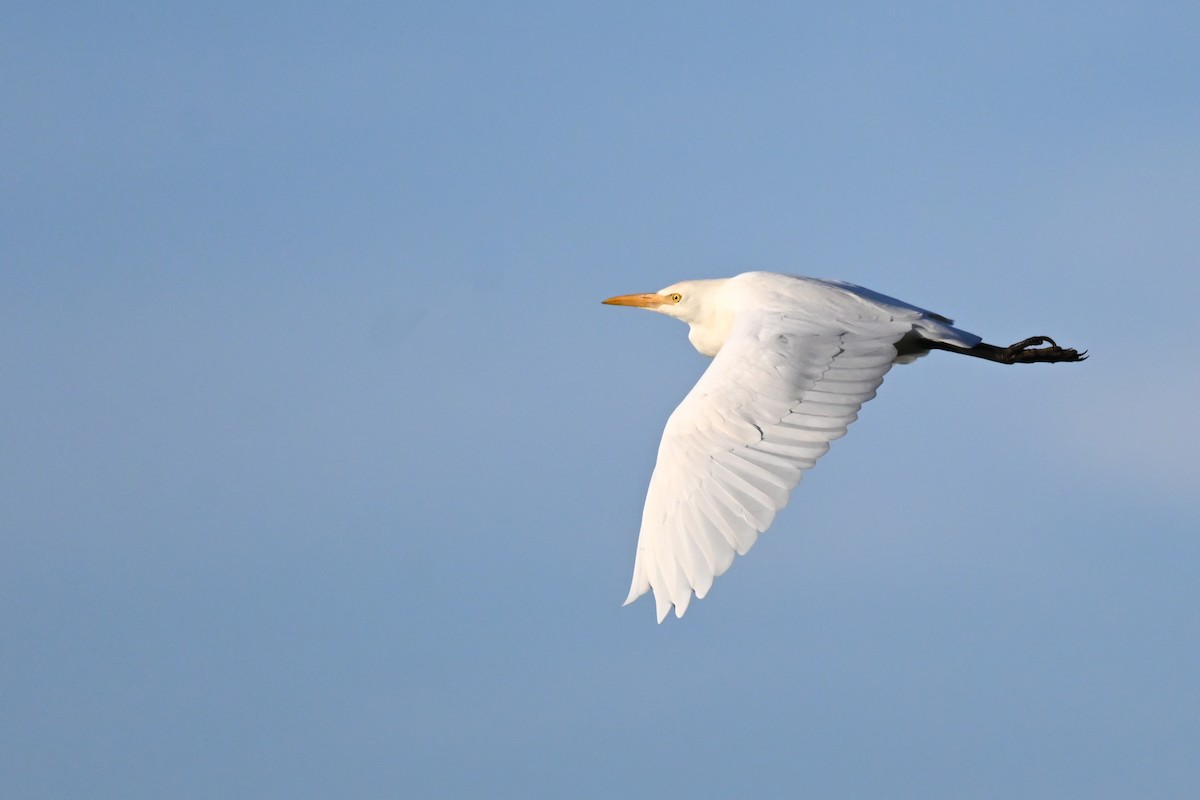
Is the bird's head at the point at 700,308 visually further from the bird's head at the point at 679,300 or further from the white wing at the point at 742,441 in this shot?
the white wing at the point at 742,441

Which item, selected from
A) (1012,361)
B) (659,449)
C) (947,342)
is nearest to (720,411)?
(659,449)

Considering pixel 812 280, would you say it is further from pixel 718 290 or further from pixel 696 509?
pixel 696 509

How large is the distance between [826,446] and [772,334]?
6.86 ft

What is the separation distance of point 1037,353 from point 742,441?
581cm

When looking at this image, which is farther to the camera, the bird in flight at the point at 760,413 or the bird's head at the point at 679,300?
the bird's head at the point at 679,300

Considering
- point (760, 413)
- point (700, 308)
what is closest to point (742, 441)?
point (760, 413)

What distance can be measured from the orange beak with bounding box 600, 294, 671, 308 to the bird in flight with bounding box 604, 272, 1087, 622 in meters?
2.67

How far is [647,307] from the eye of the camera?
23906 mm

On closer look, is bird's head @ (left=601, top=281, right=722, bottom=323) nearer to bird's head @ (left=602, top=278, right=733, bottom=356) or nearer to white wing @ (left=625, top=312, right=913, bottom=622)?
bird's head @ (left=602, top=278, right=733, bottom=356)

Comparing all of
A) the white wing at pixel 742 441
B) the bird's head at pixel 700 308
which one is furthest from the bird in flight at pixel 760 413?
the bird's head at pixel 700 308

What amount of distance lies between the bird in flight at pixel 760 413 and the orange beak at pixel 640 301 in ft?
8.77

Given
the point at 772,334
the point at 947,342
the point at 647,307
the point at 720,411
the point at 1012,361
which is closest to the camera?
the point at 720,411

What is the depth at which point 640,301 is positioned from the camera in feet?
78.7

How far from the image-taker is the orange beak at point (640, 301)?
23.6 meters
